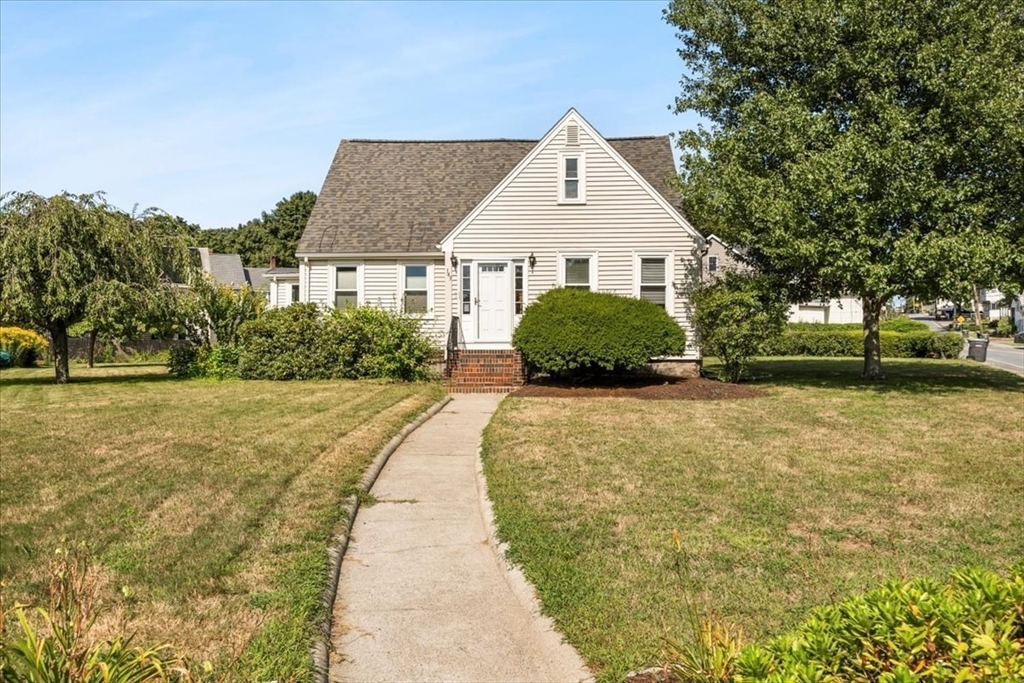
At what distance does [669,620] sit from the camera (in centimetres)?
471

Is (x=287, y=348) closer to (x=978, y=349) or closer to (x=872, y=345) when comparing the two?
(x=872, y=345)

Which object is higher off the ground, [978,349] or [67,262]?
[67,262]

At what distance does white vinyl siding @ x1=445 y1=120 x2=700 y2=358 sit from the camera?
2056cm

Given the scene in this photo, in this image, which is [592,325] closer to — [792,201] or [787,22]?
[792,201]

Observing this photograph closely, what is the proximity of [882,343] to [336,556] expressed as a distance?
33.0 m

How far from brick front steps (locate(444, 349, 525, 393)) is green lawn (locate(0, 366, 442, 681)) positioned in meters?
3.67

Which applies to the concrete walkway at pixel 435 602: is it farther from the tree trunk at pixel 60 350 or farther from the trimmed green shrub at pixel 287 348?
the tree trunk at pixel 60 350

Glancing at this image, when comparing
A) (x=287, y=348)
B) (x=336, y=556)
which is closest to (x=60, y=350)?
(x=287, y=348)

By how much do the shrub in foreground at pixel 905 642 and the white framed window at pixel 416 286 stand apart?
63.9ft

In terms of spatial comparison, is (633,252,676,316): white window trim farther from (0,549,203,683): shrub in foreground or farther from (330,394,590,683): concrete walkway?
(0,549,203,683): shrub in foreground

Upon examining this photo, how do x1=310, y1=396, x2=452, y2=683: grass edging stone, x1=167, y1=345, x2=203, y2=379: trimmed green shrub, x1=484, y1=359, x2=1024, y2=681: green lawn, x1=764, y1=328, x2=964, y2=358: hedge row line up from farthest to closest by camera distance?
x1=764, y1=328, x2=964, y2=358: hedge row < x1=167, y1=345, x2=203, y2=379: trimmed green shrub < x1=484, y1=359, x2=1024, y2=681: green lawn < x1=310, y1=396, x2=452, y2=683: grass edging stone

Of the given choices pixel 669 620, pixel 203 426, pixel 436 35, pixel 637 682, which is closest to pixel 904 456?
pixel 669 620

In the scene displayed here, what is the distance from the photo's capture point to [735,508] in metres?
7.25

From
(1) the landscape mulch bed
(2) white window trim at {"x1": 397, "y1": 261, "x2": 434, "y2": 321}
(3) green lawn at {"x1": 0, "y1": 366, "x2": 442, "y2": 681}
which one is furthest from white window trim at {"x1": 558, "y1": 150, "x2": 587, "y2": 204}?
(3) green lawn at {"x1": 0, "y1": 366, "x2": 442, "y2": 681}
